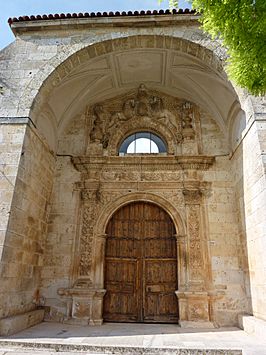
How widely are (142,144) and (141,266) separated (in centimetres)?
298

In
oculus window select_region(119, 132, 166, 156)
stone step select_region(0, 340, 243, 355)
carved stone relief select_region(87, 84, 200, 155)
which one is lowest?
stone step select_region(0, 340, 243, 355)

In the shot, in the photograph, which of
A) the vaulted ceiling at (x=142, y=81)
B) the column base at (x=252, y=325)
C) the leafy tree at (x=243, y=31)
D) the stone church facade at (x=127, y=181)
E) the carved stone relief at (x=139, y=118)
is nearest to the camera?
the leafy tree at (x=243, y=31)

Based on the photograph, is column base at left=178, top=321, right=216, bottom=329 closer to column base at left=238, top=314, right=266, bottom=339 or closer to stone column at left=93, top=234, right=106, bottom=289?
column base at left=238, top=314, right=266, bottom=339

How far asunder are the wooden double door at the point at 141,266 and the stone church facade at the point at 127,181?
0.02 meters

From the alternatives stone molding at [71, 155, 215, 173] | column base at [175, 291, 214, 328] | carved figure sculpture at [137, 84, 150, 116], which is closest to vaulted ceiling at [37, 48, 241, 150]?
carved figure sculpture at [137, 84, 150, 116]

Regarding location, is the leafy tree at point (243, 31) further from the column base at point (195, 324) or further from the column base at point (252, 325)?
the column base at point (195, 324)

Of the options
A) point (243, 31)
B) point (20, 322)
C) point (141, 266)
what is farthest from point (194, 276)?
point (243, 31)

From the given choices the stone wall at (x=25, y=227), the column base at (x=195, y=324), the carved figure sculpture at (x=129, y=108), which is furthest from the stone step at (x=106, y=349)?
the carved figure sculpture at (x=129, y=108)

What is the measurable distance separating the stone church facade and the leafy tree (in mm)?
2201

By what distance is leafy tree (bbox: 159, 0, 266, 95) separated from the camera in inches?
96.1

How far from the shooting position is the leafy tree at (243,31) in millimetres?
2441

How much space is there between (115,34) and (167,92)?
210 centimetres

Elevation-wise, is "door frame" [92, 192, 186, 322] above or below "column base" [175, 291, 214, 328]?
above

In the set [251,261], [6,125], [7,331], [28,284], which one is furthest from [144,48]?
[7,331]
